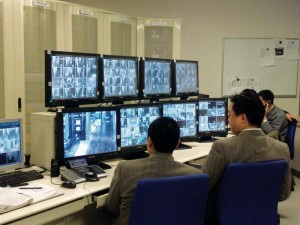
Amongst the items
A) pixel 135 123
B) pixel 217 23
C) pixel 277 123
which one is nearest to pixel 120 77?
pixel 135 123

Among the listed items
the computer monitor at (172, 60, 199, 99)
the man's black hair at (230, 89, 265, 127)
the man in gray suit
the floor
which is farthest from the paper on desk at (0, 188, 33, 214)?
the floor

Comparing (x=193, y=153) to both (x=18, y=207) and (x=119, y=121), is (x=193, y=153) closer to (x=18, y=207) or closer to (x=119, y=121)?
(x=119, y=121)

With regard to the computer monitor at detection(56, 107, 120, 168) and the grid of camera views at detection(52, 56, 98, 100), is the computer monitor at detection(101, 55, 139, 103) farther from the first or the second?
the computer monitor at detection(56, 107, 120, 168)

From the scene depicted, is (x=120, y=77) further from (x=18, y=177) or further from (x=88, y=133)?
(x=18, y=177)

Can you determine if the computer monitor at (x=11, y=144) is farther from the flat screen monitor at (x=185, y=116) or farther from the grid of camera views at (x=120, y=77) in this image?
the flat screen monitor at (x=185, y=116)

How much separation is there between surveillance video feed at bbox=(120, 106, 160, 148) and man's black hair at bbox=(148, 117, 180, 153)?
0.87m

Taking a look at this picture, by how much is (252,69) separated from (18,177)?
13.6 feet

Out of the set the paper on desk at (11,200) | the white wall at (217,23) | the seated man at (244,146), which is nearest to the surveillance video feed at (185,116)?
the seated man at (244,146)

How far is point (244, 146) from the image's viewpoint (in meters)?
2.10

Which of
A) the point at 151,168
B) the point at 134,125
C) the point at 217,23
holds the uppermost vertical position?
the point at 217,23

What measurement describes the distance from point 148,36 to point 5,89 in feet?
6.76

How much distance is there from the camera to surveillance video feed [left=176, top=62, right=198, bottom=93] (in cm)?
344

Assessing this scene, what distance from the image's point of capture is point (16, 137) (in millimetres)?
2166

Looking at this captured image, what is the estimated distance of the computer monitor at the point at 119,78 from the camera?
2766 mm
